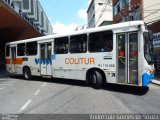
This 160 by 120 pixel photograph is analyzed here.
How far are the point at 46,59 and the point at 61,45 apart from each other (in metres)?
1.77

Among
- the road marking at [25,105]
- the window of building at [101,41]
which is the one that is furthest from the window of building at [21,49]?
the road marking at [25,105]

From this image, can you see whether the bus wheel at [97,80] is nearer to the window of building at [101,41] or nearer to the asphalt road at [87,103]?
the asphalt road at [87,103]

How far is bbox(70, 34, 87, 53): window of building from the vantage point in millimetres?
12750

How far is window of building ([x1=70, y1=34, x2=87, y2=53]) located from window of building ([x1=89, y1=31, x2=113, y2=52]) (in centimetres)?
43

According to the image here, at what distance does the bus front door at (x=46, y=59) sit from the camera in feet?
50.0

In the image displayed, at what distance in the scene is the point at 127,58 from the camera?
1072 centimetres

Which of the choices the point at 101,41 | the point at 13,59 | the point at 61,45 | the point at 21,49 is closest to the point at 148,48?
the point at 101,41

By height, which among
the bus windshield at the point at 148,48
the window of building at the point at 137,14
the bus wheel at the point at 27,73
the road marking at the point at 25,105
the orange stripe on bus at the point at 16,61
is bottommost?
the road marking at the point at 25,105

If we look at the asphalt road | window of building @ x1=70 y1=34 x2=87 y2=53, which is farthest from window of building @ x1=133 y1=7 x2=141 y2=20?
the asphalt road

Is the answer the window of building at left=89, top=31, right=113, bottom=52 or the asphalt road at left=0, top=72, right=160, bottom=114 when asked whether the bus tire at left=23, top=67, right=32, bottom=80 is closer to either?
the window of building at left=89, top=31, right=113, bottom=52

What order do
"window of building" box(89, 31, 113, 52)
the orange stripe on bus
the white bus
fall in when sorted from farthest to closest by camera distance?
1. the orange stripe on bus
2. "window of building" box(89, 31, 113, 52)
3. the white bus

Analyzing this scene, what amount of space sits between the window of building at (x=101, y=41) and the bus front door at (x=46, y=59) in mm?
3681

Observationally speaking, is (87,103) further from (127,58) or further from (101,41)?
(101,41)

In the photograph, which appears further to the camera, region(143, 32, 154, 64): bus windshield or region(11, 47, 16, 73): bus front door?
region(11, 47, 16, 73): bus front door
